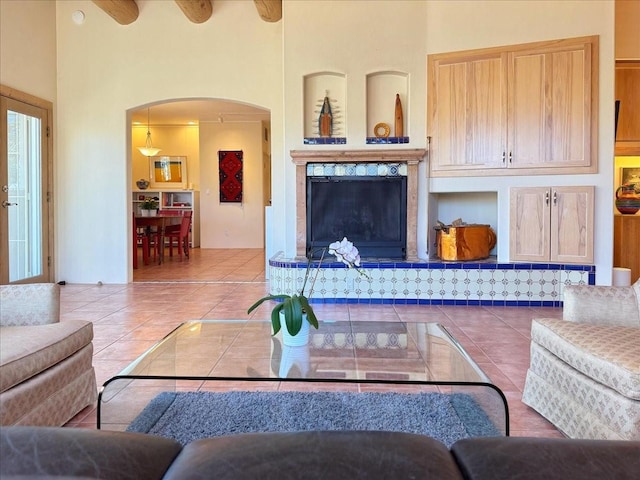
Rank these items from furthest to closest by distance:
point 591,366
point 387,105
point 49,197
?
point 49,197 → point 387,105 → point 591,366

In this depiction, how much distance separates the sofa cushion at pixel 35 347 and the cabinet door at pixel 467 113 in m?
3.63

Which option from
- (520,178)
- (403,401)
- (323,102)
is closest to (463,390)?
(403,401)

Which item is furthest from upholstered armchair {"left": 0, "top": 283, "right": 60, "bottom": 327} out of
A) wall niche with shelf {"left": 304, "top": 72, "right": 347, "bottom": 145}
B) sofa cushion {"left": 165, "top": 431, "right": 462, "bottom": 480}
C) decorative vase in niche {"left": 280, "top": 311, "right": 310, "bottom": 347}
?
wall niche with shelf {"left": 304, "top": 72, "right": 347, "bottom": 145}

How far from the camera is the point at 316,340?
204cm

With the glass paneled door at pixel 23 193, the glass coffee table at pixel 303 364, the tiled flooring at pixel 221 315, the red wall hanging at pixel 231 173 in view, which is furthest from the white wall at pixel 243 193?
the glass coffee table at pixel 303 364

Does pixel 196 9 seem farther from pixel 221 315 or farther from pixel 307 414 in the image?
pixel 307 414

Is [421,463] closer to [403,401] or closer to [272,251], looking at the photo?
[403,401]

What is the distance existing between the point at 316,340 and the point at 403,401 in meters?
0.52

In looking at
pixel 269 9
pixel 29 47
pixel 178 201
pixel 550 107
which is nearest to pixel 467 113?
pixel 550 107

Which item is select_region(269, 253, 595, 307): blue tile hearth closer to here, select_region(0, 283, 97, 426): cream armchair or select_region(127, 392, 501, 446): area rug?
select_region(127, 392, 501, 446): area rug

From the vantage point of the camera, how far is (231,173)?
10383 millimetres

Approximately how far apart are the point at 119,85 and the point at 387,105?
10.3 feet

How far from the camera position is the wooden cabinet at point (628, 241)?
196 inches

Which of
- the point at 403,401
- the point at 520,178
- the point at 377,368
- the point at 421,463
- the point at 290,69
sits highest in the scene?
the point at 290,69
